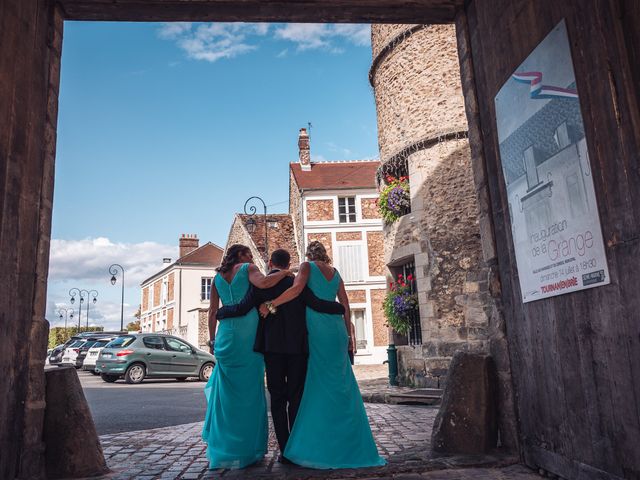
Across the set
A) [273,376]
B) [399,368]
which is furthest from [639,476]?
[399,368]

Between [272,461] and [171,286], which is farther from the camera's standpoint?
[171,286]

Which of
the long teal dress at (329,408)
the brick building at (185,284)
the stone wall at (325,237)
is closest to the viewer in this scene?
the long teal dress at (329,408)

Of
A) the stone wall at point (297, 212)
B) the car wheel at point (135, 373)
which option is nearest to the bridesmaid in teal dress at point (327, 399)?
the car wheel at point (135, 373)

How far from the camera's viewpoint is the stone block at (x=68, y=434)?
167 inches

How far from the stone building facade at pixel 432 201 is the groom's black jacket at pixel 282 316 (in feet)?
20.3

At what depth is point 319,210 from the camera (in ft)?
94.5

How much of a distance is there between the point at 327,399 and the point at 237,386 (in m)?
0.79

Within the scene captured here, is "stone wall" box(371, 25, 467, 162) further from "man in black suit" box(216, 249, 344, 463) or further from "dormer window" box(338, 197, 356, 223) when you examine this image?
"dormer window" box(338, 197, 356, 223)

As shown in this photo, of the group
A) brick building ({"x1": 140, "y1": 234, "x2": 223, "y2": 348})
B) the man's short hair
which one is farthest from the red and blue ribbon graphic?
brick building ({"x1": 140, "y1": 234, "x2": 223, "y2": 348})

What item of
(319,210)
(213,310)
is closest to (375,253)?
(319,210)

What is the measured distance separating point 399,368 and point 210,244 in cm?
3768

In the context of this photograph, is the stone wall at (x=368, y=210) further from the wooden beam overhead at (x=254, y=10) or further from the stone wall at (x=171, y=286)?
the wooden beam overhead at (x=254, y=10)

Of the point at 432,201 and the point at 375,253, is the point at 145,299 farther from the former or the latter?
the point at 432,201

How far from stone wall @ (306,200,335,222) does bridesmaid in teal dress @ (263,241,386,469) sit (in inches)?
931
